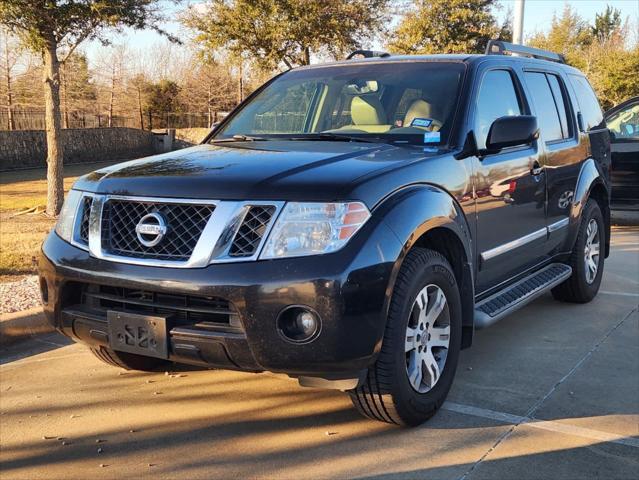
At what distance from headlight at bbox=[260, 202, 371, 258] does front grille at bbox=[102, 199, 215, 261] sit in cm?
33

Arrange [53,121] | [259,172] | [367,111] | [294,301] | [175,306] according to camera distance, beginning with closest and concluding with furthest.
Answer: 1. [294,301]
2. [175,306]
3. [259,172]
4. [367,111]
5. [53,121]

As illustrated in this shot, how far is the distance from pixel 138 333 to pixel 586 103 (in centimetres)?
464

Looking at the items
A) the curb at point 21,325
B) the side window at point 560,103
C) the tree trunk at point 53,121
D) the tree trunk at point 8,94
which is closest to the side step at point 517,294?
the side window at point 560,103

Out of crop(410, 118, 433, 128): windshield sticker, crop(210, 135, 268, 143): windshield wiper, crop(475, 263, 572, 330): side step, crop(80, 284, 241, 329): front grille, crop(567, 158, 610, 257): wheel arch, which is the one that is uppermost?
crop(410, 118, 433, 128): windshield sticker

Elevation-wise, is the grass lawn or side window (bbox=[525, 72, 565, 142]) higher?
side window (bbox=[525, 72, 565, 142])

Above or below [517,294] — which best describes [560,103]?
above

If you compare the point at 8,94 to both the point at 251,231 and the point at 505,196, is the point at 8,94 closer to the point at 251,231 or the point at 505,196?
the point at 505,196

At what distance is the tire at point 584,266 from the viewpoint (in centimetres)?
565

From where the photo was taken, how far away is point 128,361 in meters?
4.19

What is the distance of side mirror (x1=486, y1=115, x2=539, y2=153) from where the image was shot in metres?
3.94

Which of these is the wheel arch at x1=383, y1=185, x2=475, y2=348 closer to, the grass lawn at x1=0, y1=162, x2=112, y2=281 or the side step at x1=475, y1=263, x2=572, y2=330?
the side step at x1=475, y1=263, x2=572, y2=330

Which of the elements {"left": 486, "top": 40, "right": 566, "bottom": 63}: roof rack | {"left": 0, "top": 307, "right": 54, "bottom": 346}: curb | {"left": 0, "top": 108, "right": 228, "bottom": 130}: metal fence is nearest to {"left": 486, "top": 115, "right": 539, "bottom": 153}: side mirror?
{"left": 486, "top": 40, "right": 566, "bottom": 63}: roof rack

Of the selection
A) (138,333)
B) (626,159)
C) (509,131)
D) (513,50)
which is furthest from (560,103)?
(626,159)

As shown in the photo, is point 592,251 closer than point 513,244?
No
